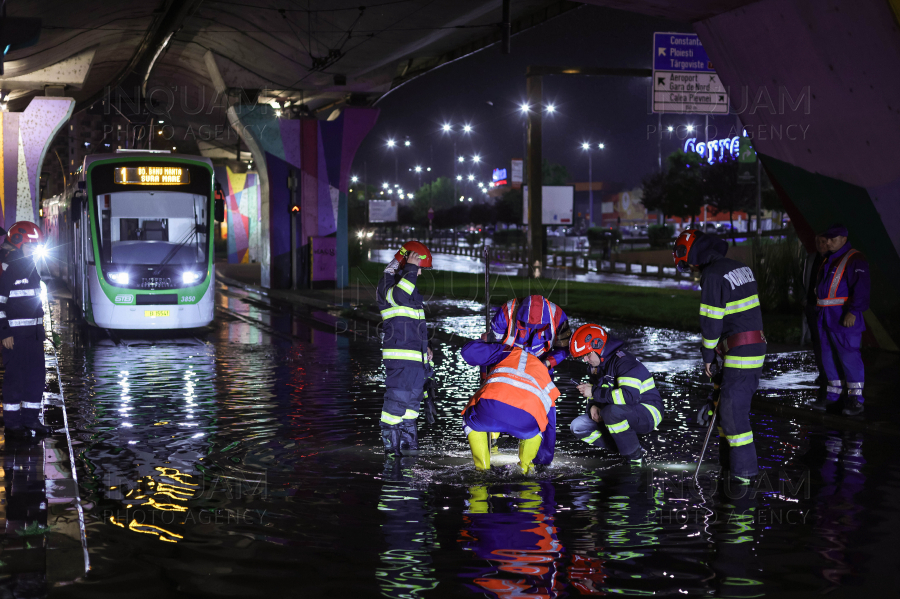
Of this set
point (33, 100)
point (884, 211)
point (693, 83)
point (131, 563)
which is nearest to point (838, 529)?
point (131, 563)

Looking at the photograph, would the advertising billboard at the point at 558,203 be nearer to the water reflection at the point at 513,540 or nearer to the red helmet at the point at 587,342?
the red helmet at the point at 587,342

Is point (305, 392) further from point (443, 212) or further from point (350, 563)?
point (443, 212)

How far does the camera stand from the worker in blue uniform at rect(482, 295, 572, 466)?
7.16 m

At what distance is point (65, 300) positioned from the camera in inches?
1093

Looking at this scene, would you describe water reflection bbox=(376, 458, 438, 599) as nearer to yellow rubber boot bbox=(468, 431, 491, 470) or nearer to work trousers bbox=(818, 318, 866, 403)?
yellow rubber boot bbox=(468, 431, 491, 470)

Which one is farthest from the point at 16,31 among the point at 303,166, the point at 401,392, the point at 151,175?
the point at 303,166

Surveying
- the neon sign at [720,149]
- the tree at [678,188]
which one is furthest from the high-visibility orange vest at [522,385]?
the tree at [678,188]

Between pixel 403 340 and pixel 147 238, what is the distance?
1165 centimetres

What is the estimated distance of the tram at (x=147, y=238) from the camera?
58.4 feet

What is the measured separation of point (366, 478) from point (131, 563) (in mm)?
2331

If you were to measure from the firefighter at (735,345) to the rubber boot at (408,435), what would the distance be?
2.53 m

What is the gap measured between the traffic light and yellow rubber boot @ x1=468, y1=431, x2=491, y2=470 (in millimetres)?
4025

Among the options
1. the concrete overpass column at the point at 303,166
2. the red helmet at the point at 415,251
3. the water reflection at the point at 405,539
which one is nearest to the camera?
the water reflection at the point at 405,539

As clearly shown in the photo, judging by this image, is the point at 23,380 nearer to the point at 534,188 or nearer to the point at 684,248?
the point at 684,248
